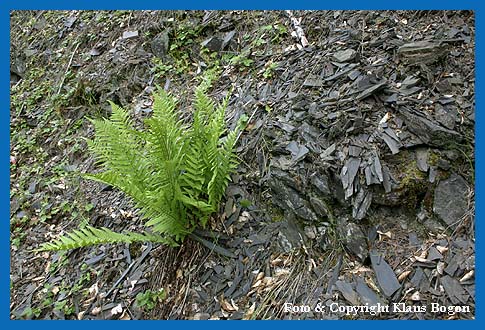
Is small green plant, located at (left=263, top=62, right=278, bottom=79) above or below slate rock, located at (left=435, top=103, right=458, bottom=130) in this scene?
above

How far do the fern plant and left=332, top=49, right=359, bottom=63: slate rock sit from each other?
107 centimetres

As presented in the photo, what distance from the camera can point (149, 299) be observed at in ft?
9.21

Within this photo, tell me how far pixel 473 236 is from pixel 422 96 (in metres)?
0.96

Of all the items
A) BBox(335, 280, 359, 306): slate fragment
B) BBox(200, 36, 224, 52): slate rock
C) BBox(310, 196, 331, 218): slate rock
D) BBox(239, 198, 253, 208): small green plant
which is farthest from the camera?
BBox(200, 36, 224, 52): slate rock

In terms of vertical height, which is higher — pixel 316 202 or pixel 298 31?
pixel 298 31

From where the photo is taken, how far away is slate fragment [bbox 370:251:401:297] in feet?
7.84

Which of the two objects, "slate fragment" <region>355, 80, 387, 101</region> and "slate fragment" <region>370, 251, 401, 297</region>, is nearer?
"slate fragment" <region>370, 251, 401, 297</region>

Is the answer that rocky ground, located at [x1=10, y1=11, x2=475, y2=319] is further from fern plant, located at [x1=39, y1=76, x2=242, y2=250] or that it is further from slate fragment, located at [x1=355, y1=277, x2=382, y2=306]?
fern plant, located at [x1=39, y1=76, x2=242, y2=250]

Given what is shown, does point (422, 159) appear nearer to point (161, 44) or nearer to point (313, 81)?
point (313, 81)

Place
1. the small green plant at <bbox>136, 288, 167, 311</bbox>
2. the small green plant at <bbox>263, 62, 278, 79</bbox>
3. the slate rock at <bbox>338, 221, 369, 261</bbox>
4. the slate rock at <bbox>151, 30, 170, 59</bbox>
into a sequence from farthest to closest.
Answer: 1. the slate rock at <bbox>151, 30, 170, 59</bbox>
2. the small green plant at <bbox>263, 62, 278, 79</bbox>
3. the small green plant at <bbox>136, 288, 167, 311</bbox>
4. the slate rock at <bbox>338, 221, 369, 261</bbox>

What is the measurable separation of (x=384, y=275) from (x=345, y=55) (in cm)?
165

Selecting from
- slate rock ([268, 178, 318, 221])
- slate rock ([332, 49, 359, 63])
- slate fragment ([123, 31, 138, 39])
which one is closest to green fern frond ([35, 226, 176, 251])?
slate rock ([268, 178, 318, 221])

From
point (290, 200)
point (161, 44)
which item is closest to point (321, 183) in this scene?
point (290, 200)

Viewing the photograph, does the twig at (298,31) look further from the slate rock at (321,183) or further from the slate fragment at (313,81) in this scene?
the slate rock at (321,183)
